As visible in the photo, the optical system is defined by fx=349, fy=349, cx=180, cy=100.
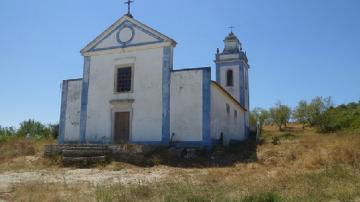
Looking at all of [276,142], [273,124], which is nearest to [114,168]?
[276,142]

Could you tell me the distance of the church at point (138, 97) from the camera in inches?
680

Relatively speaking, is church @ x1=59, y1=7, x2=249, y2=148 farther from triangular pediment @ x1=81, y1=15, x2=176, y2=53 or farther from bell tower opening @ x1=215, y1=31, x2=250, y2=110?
bell tower opening @ x1=215, y1=31, x2=250, y2=110

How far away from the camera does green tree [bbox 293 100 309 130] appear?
147 feet

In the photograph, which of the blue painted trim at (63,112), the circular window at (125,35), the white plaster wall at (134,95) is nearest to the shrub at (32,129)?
the blue painted trim at (63,112)

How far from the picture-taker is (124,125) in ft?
61.5

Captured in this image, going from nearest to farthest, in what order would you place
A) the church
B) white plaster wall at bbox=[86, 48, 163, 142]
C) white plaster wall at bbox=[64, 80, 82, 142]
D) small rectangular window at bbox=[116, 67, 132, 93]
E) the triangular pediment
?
the church → white plaster wall at bbox=[86, 48, 163, 142] → the triangular pediment → small rectangular window at bbox=[116, 67, 132, 93] → white plaster wall at bbox=[64, 80, 82, 142]

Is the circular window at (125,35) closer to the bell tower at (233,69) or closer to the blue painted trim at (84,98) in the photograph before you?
the blue painted trim at (84,98)

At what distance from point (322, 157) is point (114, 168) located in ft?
23.4

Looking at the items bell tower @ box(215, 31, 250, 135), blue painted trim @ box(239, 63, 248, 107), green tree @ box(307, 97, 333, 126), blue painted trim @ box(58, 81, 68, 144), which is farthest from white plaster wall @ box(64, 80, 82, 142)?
green tree @ box(307, 97, 333, 126)

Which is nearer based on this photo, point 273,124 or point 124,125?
point 124,125

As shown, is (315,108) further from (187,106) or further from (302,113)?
(187,106)

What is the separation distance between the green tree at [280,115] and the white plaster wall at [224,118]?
20547 millimetres

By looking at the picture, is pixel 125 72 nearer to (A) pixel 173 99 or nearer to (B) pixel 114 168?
(A) pixel 173 99

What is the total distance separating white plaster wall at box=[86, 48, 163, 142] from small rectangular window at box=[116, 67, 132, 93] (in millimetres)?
276
